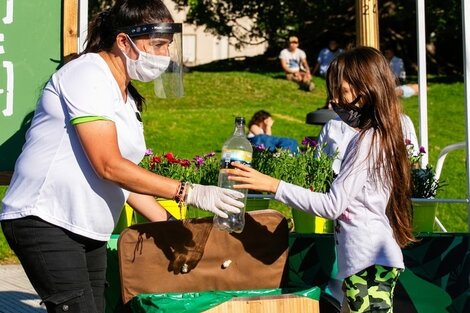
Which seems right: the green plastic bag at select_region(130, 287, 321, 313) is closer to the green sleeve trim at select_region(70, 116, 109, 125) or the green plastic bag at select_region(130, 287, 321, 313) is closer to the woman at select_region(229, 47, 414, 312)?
the woman at select_region(229, 47, 414, 312)

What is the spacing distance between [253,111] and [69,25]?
39.1 ft

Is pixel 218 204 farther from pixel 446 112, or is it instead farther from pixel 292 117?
pixel 446 112

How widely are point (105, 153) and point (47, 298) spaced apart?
55 cm

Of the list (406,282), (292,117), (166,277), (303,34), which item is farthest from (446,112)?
(166,277)

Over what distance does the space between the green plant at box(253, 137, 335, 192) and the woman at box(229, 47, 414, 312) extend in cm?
160

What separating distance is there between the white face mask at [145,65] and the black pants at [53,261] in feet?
2.08

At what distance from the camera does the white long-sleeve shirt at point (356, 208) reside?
3938mm

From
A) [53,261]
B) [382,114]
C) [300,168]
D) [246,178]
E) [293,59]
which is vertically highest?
[293,59]

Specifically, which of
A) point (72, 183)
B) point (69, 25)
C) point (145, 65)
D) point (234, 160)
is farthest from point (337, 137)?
point (72, 183)

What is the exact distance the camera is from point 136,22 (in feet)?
11.8

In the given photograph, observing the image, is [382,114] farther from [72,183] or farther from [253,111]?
[253,111]

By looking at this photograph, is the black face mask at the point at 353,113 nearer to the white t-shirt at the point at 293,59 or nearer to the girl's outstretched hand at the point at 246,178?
the girl's outstretched hand at the point at 246,178

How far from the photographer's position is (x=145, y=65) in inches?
144

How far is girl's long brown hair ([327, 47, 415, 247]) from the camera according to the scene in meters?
3.98
